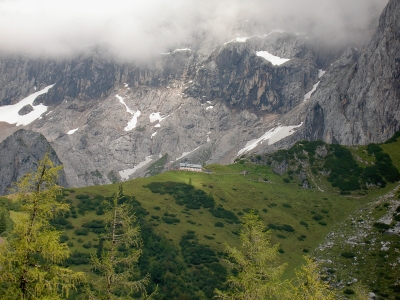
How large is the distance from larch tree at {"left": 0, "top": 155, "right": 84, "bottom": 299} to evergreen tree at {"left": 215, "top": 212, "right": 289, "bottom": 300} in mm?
9840

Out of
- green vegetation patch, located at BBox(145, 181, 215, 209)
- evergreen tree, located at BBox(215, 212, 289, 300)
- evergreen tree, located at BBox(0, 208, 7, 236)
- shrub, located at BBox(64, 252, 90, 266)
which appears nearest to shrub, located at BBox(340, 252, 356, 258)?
green vegetation patch, located at BBox(145, 181, 215, 209)

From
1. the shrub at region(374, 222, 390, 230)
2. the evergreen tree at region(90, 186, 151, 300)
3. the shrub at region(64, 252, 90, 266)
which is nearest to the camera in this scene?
the evergreen tree at region(90, 186, 151, 300)

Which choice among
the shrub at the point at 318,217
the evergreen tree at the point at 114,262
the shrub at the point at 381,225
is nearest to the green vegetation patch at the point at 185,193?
the shrub at the point at 318,217

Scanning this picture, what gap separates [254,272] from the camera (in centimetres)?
2380

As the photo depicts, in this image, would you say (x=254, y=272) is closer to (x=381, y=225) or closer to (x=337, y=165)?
(x=381, y=225)

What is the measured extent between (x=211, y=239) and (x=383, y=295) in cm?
4012

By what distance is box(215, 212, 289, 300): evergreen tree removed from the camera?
76.1ft

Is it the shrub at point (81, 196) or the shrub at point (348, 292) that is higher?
the shrub at point (81, 196)

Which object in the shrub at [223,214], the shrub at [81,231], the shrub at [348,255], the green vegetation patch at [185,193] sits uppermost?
the green vegetation patch at [185,193]

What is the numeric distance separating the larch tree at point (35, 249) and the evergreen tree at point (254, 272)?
9840 mm

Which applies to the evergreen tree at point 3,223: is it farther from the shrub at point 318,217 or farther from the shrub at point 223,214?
the shrub at point 318,217

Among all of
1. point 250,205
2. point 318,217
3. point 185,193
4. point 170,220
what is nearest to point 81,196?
point 185,193

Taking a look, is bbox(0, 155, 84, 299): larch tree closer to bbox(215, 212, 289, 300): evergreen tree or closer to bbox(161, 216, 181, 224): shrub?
bbox(215, 212, 289, 300): evergreen tree

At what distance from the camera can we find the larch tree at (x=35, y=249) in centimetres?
1700
